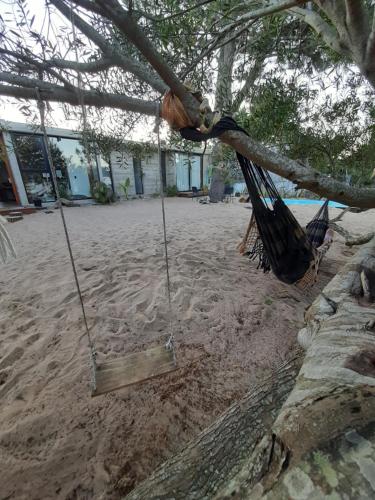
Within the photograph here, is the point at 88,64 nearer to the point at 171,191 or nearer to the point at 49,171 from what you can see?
the point at 49,171

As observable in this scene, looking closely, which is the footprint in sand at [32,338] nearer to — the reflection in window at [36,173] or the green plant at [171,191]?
the reflection in window at [36,173]

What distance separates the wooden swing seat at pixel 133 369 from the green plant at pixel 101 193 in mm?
6830

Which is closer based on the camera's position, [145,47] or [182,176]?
[145,47]

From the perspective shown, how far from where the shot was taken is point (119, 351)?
1.38 meters

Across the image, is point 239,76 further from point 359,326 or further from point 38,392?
point 38,392

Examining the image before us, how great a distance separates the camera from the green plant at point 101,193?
7.05 m

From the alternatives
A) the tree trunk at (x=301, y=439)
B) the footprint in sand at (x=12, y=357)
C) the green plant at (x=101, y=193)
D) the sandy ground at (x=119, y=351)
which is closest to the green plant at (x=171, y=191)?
the green plant at (x=101, y=193)

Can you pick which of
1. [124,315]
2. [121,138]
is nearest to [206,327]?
[124,315]

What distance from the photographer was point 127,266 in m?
2.41

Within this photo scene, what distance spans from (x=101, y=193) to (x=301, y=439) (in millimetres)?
7597

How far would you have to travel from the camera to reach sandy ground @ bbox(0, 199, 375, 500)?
85 centimetres

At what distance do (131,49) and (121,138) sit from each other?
663mm

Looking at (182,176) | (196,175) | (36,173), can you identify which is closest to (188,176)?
(182,176)

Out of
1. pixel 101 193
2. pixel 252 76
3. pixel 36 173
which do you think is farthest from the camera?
pixel 101 193
